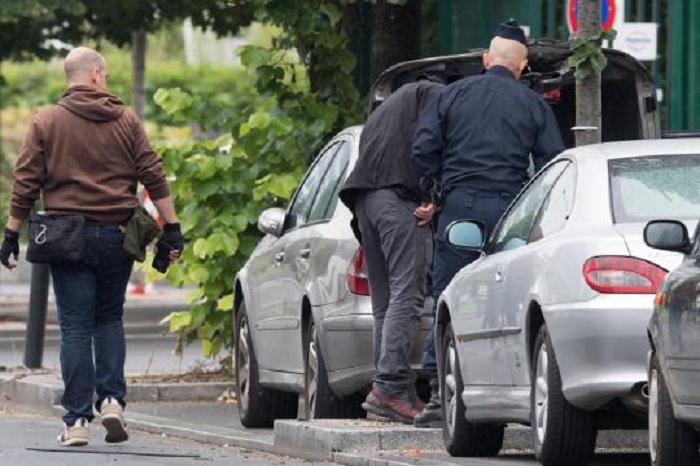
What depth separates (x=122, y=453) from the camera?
35.9ft

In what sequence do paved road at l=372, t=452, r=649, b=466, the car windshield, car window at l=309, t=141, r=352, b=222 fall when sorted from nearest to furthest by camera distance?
1. the car windshield
2. paved road at l=372, t=452, r=649, b=466
3. car window at l=309, t=141, r=352, b=222

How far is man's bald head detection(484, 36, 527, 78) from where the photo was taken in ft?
36.5

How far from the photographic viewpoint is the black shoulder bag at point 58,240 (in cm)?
1117

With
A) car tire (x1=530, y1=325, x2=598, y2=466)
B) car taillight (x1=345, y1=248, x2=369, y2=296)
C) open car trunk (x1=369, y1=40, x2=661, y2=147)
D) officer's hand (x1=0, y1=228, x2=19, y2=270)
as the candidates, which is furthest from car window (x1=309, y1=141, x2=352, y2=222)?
car tire (x1=530, y1=325, x2=598, y2=466)

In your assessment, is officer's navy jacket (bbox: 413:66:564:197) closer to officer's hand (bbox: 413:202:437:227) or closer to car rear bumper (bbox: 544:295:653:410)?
officer's hand (bbox: 413:202:437:227)

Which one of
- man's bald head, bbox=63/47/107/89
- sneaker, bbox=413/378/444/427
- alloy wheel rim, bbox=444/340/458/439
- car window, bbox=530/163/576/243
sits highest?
man's bald head, bbox=63/47/107/89

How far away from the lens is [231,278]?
598 inches

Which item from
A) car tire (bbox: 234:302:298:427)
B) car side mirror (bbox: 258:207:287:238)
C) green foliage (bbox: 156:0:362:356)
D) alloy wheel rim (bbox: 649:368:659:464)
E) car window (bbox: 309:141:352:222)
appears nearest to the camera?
alloy wheel rim (bbox: 649:368:659:464)

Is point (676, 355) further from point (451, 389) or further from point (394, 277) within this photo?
point (394, 277)

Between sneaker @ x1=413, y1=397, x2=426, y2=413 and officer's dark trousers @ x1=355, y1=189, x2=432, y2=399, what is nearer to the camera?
officer's dark trousers @ x1=355, y1=189, x2=432, y2=399

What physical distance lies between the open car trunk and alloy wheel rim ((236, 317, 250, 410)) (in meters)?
1.81

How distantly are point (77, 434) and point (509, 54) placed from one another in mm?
2701

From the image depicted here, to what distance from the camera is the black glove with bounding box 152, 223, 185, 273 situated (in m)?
11.6

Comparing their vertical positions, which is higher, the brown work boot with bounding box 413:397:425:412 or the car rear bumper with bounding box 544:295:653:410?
the car rear bumper with bounding box 544:295:653:410
